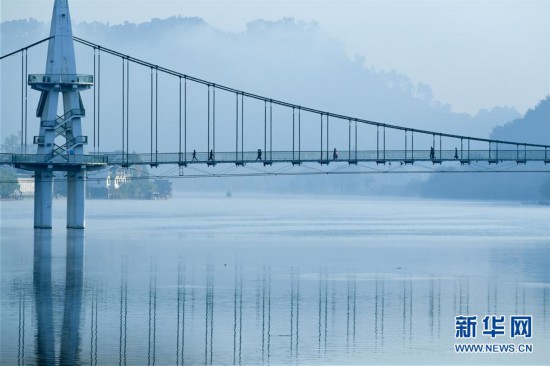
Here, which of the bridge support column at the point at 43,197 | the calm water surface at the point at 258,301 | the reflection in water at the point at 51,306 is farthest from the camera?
the bridge support column at the point at 43,197

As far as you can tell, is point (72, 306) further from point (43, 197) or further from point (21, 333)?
point (43, 197)

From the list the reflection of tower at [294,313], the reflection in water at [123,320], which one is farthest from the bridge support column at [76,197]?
the reflection of tower at [294,313]

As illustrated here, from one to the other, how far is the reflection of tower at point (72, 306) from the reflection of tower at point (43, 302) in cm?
Answer: 42

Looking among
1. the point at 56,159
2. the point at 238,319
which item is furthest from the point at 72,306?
the point at 56,159

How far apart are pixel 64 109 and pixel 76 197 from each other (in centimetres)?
737

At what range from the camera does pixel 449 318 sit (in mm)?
48406

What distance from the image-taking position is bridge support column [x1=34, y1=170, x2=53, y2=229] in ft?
359

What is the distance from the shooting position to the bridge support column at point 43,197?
10950cm

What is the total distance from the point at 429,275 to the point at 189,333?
88.4 feet

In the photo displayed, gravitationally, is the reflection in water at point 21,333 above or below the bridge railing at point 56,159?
below

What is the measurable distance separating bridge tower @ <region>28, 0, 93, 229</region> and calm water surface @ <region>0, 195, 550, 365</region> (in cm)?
1054

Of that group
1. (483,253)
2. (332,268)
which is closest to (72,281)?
(332,268)

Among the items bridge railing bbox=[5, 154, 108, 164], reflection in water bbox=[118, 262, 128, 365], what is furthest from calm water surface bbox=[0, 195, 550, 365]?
bridge railing bbox=[5, 154, 108, 164]

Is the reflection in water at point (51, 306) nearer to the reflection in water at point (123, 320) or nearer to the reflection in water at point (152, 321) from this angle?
the reflection in water at point (123, 320)
